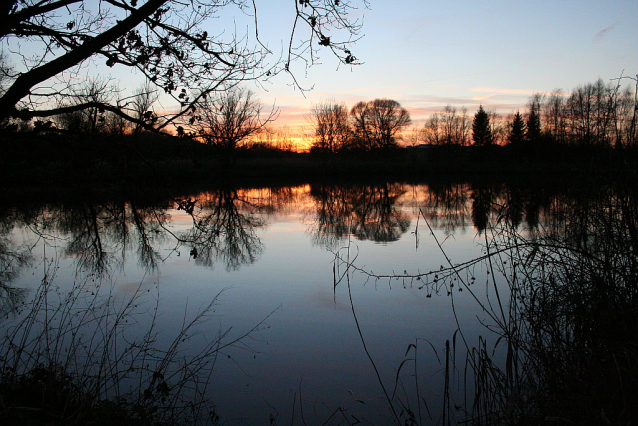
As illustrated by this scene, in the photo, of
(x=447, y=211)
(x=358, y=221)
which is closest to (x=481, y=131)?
(x=447, y=211)

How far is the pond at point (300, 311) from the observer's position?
3871 millimetres

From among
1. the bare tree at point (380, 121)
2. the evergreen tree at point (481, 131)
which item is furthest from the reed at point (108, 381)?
the evergreen tree at point (481, 131)

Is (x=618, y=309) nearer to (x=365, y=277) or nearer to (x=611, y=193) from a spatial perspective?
(x=611, y=193)

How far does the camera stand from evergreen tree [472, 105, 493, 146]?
49.4 meters

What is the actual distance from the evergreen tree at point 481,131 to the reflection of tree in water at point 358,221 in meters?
32.4

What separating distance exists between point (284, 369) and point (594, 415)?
8.88ft

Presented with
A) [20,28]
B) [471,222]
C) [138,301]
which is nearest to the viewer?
[20,28]

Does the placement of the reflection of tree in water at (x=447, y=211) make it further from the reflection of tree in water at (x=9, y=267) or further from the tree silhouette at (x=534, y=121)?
the tree silhouette at (x=534, y=121)

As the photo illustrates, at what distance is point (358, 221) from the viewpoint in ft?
47.8

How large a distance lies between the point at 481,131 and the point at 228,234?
4281 cm

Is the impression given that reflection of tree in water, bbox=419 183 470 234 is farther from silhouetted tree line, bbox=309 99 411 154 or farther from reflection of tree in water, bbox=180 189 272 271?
silhouetted tree line, bbox=309 99 411 154

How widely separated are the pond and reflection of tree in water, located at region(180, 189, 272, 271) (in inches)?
3.8

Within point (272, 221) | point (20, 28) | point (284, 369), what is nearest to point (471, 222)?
point (272, 221)

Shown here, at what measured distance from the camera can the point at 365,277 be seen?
8039 mm
